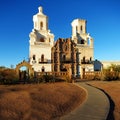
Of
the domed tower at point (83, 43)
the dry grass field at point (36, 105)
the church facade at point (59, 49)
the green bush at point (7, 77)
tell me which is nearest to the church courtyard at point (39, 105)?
the dry grass field at point (36, 105)

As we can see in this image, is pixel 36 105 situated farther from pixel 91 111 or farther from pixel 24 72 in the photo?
pixel 24 72

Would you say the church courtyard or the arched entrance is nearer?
the church courtyard

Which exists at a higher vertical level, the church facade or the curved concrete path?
the church facade

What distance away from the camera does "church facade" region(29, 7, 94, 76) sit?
4878cm

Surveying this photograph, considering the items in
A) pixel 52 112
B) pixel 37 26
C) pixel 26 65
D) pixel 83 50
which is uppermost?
pixel 37 26

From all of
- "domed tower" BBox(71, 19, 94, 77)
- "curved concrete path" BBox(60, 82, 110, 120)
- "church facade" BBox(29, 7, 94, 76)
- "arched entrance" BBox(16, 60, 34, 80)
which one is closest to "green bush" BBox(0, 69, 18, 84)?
"arched entrance" BBox(16, 60, 34, 80)

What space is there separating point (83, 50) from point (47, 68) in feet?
33.4

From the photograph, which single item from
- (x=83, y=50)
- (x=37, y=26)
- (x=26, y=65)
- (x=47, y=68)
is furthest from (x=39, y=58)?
(x=26, y=65)

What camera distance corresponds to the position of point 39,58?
48625mm

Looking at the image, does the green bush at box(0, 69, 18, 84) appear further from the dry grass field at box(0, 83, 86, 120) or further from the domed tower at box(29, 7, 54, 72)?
the domed tower at box(29, 7, 54, 72)

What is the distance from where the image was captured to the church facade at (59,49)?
48.8 m

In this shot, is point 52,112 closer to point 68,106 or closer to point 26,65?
point 68,106

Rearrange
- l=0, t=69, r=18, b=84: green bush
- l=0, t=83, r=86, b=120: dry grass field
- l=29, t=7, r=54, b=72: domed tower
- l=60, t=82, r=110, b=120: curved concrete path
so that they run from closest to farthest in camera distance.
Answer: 1. l=60, t=82, r=110, b=120: curved concrete path
2. l=0, t=83, r=86, b=120: dry grass field
3. l=0, t=69, r=18, b=84: green bush
4. l=29, t=7, r=54, b=72: domed tower

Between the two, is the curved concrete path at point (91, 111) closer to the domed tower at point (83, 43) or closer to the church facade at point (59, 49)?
the church facade at point (59, 49)
